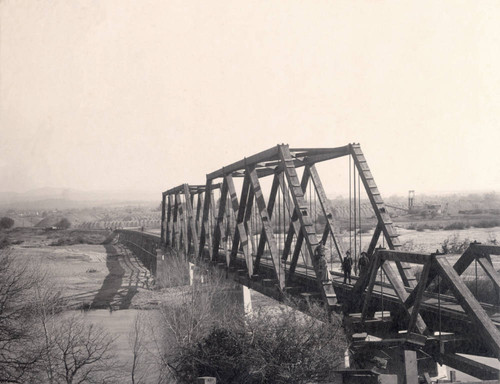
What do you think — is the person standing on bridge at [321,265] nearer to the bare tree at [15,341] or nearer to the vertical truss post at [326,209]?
the vertical truss post at [326,209]

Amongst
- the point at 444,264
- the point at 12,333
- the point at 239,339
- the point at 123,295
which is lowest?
the point at 123,295

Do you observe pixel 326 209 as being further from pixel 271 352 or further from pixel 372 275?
pixel 372 275

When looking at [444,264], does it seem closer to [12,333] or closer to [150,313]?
[12,333]

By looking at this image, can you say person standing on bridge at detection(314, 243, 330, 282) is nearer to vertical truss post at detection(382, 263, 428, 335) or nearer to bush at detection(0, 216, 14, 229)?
vertical truss post at detection(382, 263, 428, 335)

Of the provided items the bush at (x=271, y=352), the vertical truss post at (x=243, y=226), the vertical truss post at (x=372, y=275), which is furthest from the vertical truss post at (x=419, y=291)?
the vertical truss post at (x=243, y=226)

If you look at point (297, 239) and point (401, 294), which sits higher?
point (297, 239)

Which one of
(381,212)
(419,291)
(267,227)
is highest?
(381,212)

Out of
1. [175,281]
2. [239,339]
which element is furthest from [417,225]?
[239,339]

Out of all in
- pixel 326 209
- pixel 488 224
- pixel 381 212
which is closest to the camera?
pixel 381 212

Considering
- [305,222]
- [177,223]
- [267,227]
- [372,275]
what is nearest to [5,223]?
[177,223]
